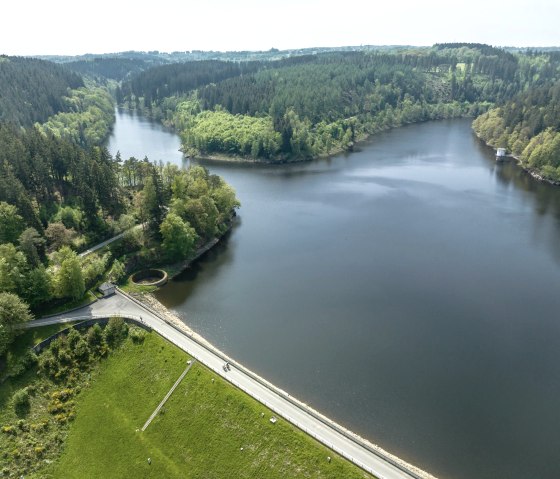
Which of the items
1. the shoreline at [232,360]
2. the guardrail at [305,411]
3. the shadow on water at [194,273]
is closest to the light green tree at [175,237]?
the shoreline at [232,360]

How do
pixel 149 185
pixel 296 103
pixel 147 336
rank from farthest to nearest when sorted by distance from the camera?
pixel 296 103 < pixel 149 185 < pixel 147 336

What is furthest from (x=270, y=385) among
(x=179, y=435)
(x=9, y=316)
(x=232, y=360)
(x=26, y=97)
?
(x=26, y=97)


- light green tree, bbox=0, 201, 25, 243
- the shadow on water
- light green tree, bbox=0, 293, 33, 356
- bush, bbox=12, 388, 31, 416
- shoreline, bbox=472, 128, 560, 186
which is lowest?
the shadow on water

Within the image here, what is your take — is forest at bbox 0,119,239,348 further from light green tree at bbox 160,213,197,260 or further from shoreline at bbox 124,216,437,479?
shoreline at bbox 124,216,437,479

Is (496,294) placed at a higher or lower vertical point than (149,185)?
lower

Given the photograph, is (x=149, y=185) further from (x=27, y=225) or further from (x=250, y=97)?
(x=250, y=97)

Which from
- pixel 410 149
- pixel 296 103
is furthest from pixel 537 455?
pixel 296 103

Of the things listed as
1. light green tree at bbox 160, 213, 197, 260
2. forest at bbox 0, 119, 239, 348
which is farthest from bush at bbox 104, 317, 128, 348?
light green tree at bbox 160, 213, 197, 260
